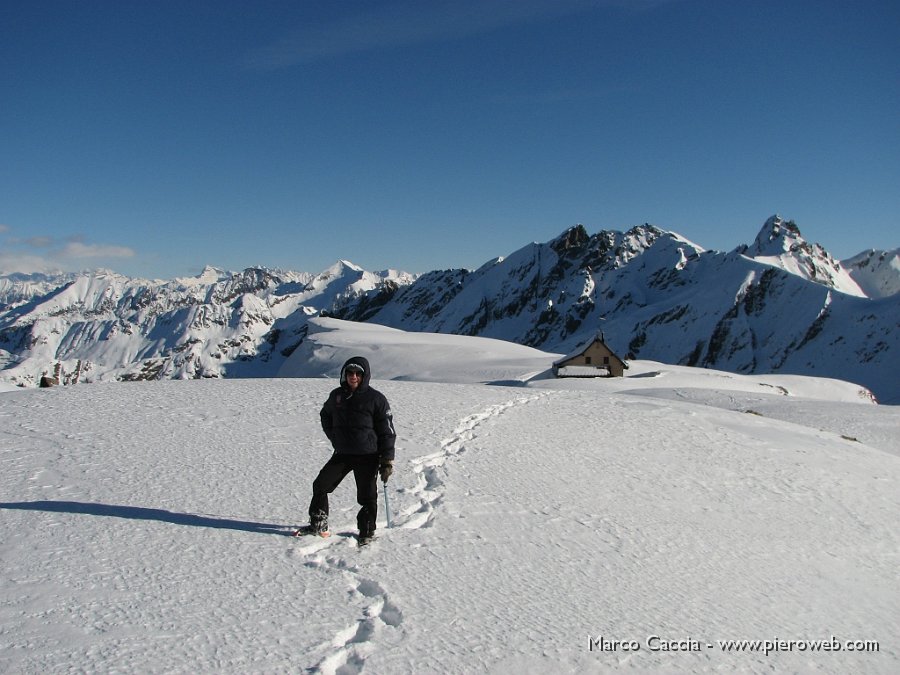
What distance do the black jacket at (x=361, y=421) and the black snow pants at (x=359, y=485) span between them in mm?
134

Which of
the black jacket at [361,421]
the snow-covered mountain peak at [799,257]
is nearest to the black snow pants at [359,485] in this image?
the black jacket at [361,421]

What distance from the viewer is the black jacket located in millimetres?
6902

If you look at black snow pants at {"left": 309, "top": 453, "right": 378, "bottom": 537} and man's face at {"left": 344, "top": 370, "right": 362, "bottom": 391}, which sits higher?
man's face at {"left": 344, "top": 370, "right": 362, "bottom": 391}

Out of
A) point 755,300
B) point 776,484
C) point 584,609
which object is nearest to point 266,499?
point 584,609

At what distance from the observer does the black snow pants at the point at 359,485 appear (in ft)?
22.6

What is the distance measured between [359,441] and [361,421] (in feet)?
0.77

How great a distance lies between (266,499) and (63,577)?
9.51ft

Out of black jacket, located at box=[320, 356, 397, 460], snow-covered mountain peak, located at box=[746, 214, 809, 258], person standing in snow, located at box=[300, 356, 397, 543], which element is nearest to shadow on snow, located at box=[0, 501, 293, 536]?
person standing in snow, located at box=[300, 356, 397, 543]

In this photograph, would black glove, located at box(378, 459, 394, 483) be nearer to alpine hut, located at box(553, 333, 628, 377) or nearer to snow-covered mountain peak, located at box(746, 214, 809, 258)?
alpine hut, located at box(553, 333, 628, 377)

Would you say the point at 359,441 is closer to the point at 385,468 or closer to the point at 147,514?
the point at 385,468

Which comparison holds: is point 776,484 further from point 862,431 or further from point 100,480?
point 862,431

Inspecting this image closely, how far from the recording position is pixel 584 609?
19.0 ft

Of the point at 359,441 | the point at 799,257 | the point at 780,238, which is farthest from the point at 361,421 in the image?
the point at 780,238

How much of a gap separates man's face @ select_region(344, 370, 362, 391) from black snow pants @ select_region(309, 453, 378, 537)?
86cm
